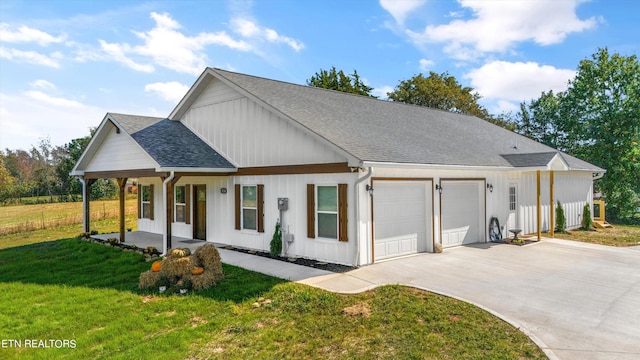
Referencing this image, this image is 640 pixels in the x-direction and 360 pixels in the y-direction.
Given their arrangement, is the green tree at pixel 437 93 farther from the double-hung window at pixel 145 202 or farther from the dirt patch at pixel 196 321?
the dirt patch at pixel 196 321

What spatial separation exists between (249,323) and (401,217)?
5728mm

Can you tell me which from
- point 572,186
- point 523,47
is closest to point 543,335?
point 572,186

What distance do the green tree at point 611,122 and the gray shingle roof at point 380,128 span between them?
902 centimetres

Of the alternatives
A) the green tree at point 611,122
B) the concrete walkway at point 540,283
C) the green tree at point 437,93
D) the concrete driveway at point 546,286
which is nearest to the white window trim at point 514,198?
the concrete walkway at point 540,283

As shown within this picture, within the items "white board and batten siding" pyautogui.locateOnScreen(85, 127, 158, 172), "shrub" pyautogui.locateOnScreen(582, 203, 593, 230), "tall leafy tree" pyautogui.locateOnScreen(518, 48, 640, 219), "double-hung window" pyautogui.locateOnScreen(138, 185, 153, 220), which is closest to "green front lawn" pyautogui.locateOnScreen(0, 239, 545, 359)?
"white board and batten siding" pyautogui.locateOnScreen(85, 127, 158, 172)

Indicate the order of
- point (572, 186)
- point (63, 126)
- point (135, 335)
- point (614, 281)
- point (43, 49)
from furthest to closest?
point (63, 126) < point (572, 186) < point (43, 49) < point (614, 281) < point (135, 335)

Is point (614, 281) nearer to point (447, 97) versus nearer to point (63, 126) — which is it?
point (447, 97)

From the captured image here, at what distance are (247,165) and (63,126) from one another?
4717 cm

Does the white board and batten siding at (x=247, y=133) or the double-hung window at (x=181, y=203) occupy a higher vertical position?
the white board and batten siding at (x=247, y=133)

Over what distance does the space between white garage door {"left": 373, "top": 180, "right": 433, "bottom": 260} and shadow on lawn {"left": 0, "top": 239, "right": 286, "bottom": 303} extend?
3315 mm

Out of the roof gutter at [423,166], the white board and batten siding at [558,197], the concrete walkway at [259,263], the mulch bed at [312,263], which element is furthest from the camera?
the white board and batten siding at [558,197]

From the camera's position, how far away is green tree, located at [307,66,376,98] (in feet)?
101

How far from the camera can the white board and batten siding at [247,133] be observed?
1003 cm

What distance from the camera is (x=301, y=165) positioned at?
10.1 m
